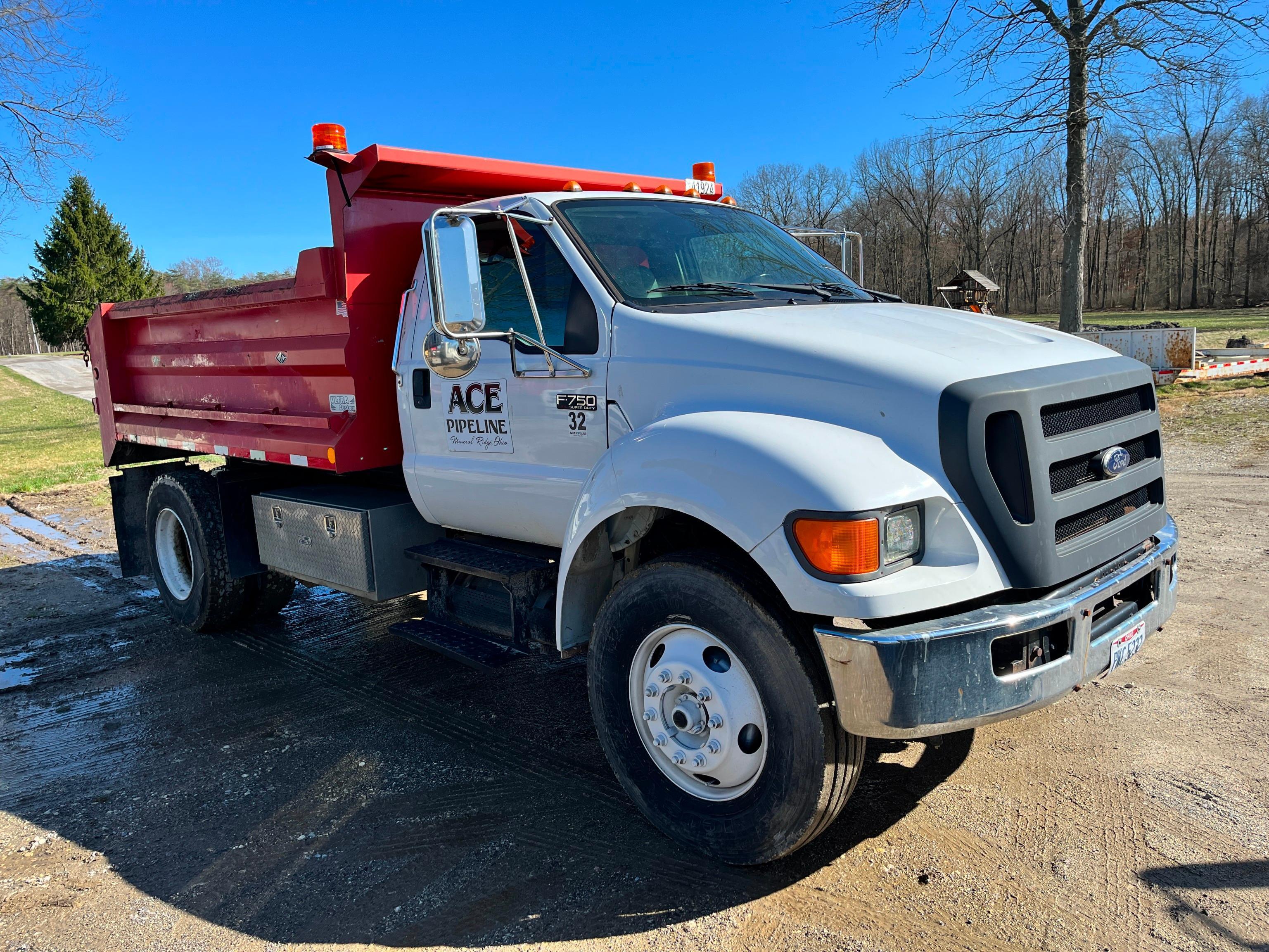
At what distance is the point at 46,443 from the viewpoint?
59.2ft

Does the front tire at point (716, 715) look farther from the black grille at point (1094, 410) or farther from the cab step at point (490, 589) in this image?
the black grille at point (1094, 410)

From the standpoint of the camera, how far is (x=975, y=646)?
2664 millimetres

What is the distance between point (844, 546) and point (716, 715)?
2.58 feet

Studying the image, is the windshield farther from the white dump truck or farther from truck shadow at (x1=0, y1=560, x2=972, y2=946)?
truck shadow at (x1=0, y1=560, x2=972, y2=946)

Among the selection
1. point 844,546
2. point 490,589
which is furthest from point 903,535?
point 490,589

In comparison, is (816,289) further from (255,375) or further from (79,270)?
(79,270)

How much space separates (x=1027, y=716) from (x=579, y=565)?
2.23 metres

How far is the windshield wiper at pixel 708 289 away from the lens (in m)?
3.77

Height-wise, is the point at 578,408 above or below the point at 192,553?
above

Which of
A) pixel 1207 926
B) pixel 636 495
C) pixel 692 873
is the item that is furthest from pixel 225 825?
pixel 1207 926

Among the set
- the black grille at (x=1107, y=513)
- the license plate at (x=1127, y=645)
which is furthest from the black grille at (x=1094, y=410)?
the license plate at (x=1127, y=645)

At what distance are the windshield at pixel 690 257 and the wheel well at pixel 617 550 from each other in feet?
2.77

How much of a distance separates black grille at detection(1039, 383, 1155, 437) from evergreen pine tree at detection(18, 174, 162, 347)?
62317 millimetres

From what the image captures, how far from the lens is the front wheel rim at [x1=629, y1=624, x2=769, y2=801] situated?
301 cm
